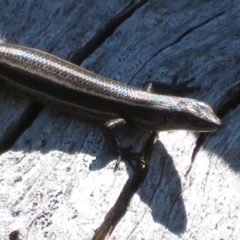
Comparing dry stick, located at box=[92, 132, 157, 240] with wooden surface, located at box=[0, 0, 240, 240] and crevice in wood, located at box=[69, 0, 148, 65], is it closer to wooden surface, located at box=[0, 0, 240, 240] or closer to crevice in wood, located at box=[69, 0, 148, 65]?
wooden surface, located at box=[0, 0, 240, 240]

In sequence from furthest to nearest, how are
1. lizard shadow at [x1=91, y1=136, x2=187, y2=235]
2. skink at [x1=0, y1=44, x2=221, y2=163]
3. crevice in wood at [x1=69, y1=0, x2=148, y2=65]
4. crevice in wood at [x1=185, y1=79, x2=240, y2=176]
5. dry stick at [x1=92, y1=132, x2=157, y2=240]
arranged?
crevice in wood at [x1=69, y1=0, x2=148, y2=65] → skink at [x1=0, y1=44, x2=221, y2=163] → crevice in wood at [x1=185, y1=79, x2=240, y2=176] → lizard shadow at [x1=91, y1=136, x2=187, y2=235] → dry stick at [x1=92, y1=132, x2=157, y2=240]

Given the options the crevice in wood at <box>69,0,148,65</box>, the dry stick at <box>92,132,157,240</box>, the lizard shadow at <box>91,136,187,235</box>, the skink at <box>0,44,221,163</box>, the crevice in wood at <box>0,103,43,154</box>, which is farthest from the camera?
the crevice in wood at <box>69,0,148,65</box>

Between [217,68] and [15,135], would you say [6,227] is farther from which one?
[217,68]

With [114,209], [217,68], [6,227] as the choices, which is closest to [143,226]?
[114,209]

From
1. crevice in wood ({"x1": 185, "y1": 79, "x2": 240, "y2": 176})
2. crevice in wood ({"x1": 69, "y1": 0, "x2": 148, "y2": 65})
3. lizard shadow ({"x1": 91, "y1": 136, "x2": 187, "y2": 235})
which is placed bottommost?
lizard shadow ({"x1": 91, "y1": 136, "x2": 187, "y2": 235})

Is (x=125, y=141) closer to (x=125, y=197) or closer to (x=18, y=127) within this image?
(x=125, y=197)

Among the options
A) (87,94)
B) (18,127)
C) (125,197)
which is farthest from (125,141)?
(18,127)

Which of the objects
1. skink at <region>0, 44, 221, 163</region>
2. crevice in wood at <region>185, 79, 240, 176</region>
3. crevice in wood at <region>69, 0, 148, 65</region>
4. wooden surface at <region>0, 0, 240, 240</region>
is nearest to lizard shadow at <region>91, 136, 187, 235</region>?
wooden surface at <region>0, 0, 240, 240</region>

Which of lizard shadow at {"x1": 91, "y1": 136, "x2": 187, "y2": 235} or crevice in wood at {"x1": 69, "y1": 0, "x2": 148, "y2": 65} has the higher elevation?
crevice in wood at {"x1": 69, "y1": 0, "x2": 148, "y2": 65}
